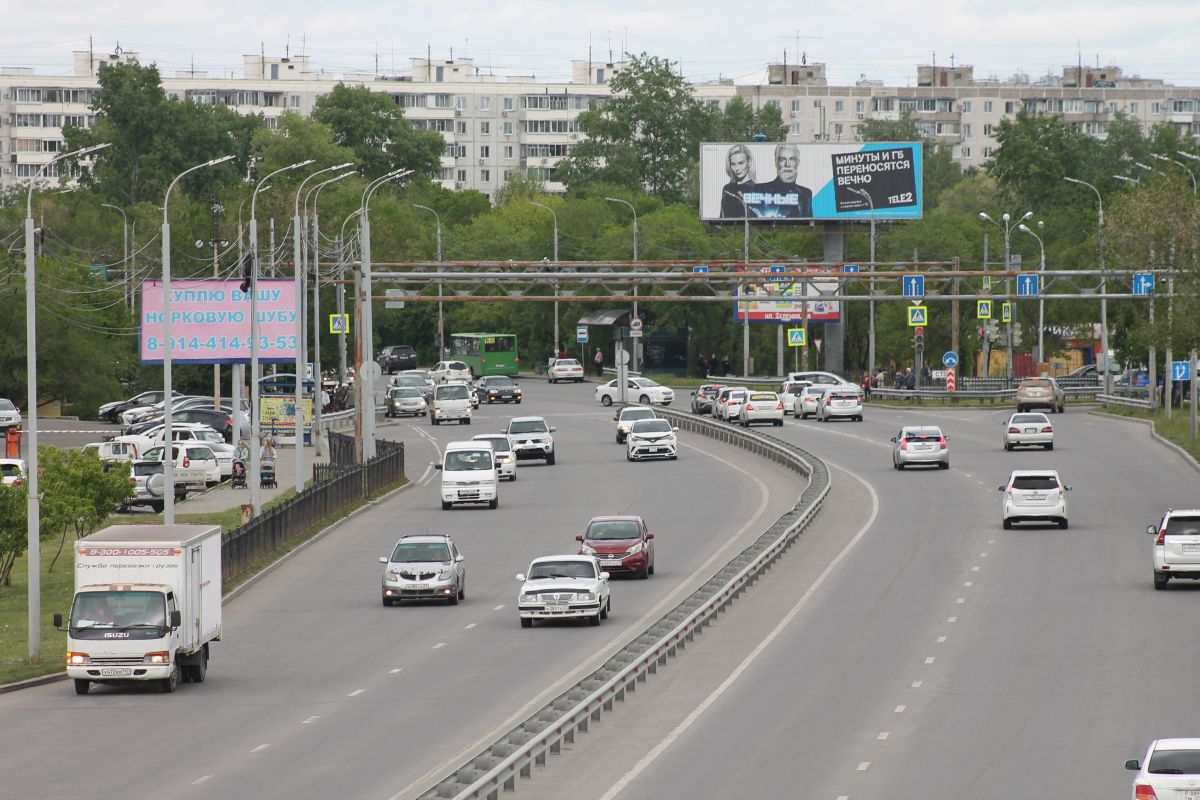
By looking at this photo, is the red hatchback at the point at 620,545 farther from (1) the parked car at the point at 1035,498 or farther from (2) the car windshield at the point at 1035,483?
(2) the car windshield at the point at 1035,483

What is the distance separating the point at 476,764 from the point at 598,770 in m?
1.87

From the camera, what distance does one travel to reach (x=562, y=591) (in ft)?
110

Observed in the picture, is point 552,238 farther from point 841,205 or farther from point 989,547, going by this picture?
point 989,547

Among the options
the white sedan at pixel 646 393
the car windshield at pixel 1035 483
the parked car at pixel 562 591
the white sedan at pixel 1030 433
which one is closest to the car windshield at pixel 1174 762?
the parked car at pixel 562 591

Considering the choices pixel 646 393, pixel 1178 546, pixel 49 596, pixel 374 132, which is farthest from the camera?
pixel 374 132

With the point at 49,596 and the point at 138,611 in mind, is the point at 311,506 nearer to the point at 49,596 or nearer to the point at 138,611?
the point at 49,596

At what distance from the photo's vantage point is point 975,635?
1226 inches

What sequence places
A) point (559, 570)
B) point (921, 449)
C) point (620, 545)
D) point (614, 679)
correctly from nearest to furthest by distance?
1. point (614, 679)
2. point (559, 570)
3. point (620, 545)
4. point (921, 449)

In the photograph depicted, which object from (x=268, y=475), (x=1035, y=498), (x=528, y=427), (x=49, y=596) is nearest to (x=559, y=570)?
(x=49, y=596)

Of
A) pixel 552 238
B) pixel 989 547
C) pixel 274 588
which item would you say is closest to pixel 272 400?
pixel 274 588

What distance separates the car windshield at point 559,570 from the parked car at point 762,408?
4296cm

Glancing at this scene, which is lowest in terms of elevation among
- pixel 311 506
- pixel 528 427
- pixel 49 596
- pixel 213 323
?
pixel 49 596

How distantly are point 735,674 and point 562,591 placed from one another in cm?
620

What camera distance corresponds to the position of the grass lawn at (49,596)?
102 feet
